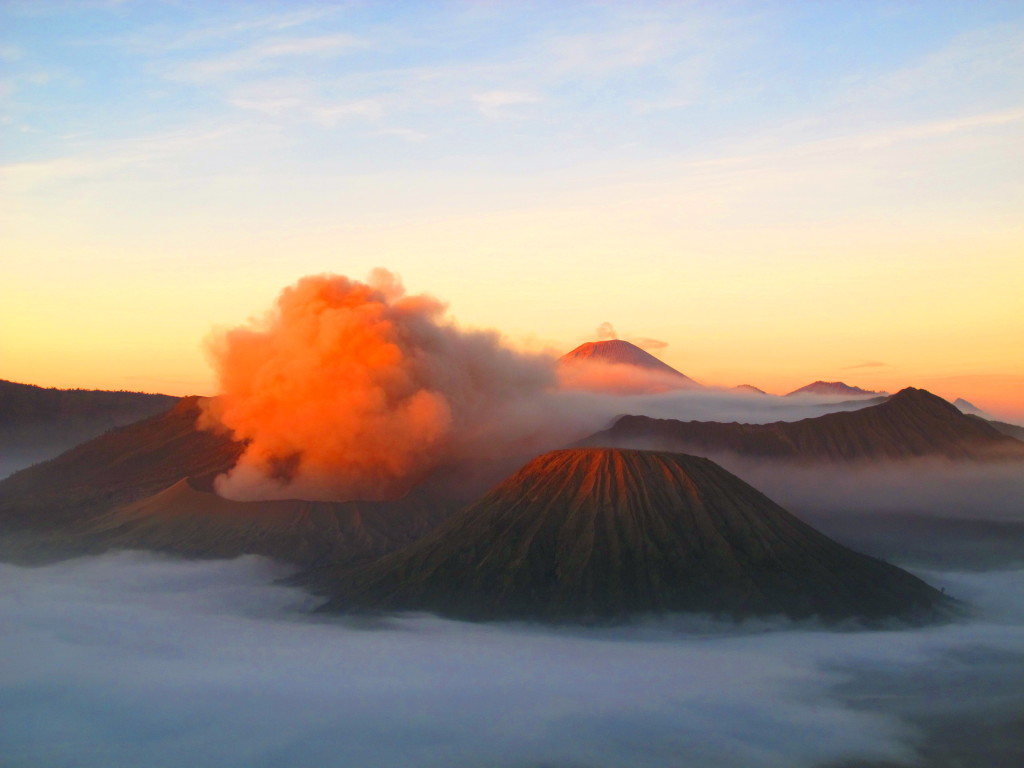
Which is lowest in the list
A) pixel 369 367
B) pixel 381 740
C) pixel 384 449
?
pixel 381 740

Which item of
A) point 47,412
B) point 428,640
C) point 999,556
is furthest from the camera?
point 47,412

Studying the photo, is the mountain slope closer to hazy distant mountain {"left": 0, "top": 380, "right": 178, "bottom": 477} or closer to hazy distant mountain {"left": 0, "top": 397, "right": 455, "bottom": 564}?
hazy distant mountain {"left": 0, "top": 397, "right": 455, "bottom": 564}

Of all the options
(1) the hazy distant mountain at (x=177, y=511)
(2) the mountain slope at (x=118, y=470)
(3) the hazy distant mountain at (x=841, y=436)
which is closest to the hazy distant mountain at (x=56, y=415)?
(2) the mountain slope at (x=118, y=470)

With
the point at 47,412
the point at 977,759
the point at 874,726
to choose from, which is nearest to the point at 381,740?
the point at 874,726

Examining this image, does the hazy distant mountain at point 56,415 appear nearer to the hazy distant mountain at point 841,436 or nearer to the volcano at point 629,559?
the hazy distant mountain at point 841,436

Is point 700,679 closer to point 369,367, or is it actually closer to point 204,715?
point 204,715

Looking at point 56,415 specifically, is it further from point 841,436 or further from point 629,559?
point 629,559
